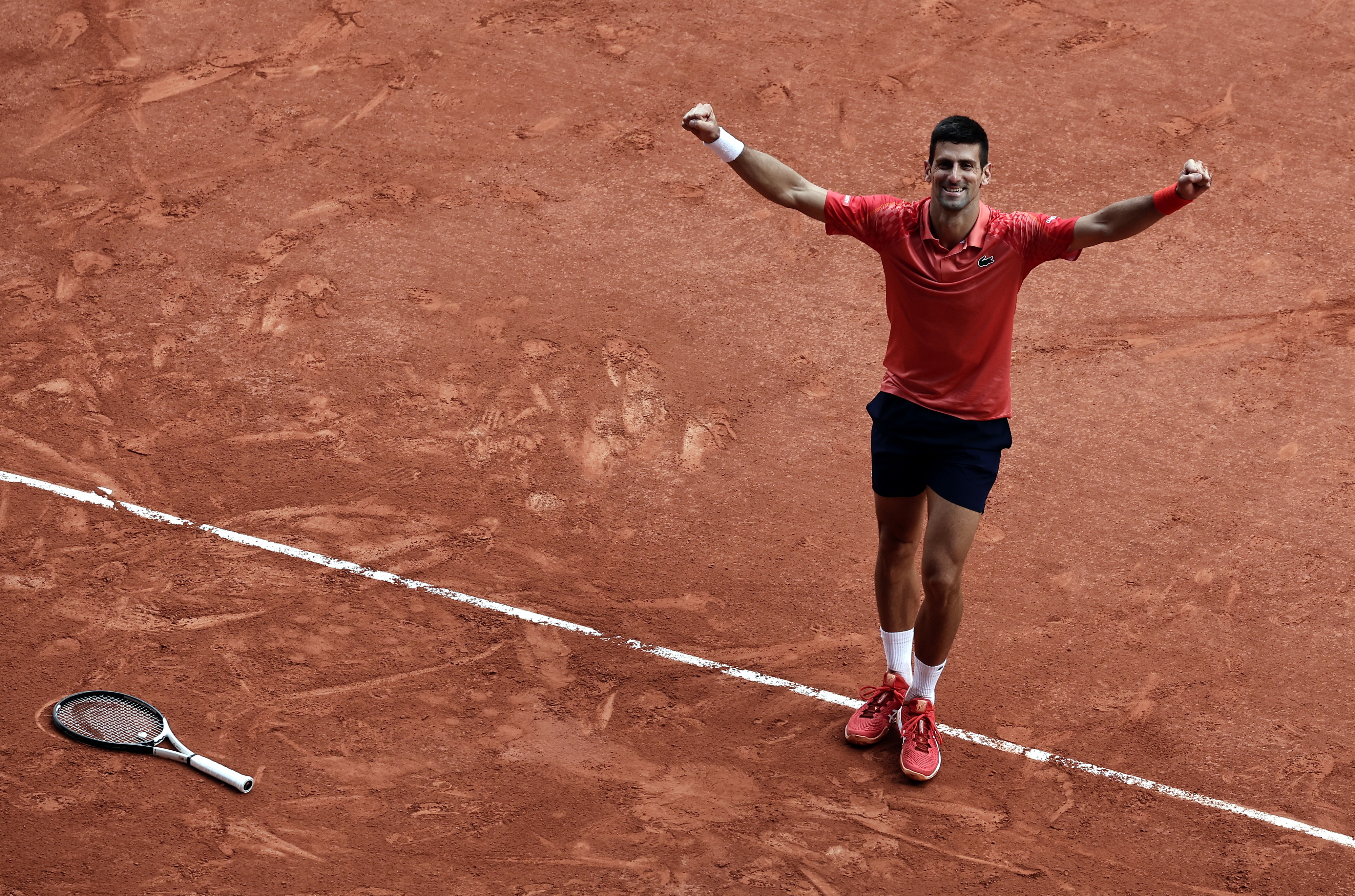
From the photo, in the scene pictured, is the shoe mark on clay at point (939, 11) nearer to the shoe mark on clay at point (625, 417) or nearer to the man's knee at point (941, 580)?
the shoe mark on clay at point (625, 417)

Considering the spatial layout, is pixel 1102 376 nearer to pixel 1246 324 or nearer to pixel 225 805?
pixel 1246 324

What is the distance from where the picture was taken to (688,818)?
5.41 m

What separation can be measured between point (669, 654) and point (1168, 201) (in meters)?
2.95

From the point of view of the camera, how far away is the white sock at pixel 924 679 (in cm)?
549

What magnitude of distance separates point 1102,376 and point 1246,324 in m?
1.08

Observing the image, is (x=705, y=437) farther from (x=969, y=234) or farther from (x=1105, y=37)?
(x=1105, y=37)

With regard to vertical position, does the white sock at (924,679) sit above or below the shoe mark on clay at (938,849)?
above

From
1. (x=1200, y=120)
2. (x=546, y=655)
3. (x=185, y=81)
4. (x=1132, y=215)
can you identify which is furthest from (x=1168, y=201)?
(x=185, y=81)

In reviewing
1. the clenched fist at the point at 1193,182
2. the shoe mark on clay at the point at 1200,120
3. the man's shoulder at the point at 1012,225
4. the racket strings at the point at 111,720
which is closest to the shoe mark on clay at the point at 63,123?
the racket strings at the point at 111,720

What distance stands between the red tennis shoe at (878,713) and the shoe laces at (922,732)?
128mm

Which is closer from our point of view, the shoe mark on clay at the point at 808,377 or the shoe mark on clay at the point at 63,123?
the shoe mark on clay at the point at 808,377

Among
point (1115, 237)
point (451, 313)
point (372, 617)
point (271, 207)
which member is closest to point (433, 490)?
point (372, 617)

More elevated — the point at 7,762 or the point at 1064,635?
the point at 7,762

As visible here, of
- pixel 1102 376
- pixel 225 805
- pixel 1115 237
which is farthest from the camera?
pixel 1102 376
